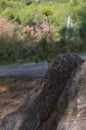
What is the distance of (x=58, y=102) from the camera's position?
13.3ft

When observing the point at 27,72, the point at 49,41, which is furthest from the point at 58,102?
the point at 49,41

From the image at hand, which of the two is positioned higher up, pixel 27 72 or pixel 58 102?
pixel 58 102

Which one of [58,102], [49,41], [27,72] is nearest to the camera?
[58,102]

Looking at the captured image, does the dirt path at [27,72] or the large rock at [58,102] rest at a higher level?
the large rock at [58,102]

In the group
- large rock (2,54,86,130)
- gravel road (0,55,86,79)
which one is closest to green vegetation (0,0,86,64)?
gravel road (0,55,86,79)

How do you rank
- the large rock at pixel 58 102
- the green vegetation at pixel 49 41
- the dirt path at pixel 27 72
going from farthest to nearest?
the green vegetation at pixel 49 41
the dirt path at pixel 27 72
the large rock at pixel 58 102

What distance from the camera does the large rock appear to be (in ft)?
12.0

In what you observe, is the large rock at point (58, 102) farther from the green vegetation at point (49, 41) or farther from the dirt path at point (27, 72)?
the green vegetation at point (49, 41)

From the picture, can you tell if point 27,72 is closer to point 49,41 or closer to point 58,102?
point 49,41

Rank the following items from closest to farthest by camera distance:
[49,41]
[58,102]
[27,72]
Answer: [58,102], [27,72], [49,41]

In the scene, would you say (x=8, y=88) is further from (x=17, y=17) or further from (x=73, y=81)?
(x=17, y=17)

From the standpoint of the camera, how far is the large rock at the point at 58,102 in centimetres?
365

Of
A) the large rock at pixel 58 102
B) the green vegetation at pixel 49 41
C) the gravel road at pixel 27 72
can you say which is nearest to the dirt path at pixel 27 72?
the gravel road at pixel 27 72

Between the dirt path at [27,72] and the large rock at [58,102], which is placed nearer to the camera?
the large rock at [58,102]
